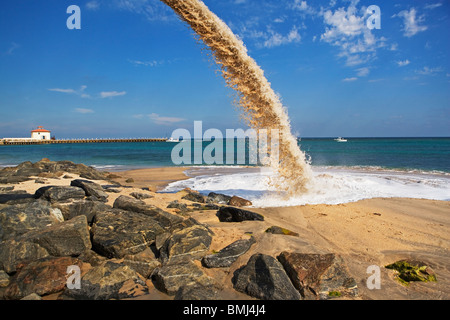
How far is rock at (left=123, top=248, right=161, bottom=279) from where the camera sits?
408 centimetres

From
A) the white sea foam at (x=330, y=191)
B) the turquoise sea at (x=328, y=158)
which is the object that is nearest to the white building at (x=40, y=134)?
the turquoise sea at (x=328, y=158)

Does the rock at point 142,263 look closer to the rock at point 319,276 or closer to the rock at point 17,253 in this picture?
the rock at point 17,253

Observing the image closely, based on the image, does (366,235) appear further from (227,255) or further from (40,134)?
(40,134)

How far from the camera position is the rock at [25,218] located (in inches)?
184

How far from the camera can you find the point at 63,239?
14.1 feet

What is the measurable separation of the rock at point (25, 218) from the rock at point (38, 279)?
117 cm

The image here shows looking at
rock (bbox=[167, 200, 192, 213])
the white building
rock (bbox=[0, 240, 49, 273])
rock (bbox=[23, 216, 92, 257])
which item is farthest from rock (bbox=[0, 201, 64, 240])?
the white building

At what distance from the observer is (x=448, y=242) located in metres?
5.95

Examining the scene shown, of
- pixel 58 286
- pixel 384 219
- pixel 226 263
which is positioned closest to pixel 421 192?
pixel 384 219

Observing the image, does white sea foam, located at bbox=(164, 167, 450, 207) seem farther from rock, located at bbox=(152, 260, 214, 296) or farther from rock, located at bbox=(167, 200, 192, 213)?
rock, located at bbox=(152, 260, 214, 296)

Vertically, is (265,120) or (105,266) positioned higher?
(265,120)

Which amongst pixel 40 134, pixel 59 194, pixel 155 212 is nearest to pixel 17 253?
pixel 155 212

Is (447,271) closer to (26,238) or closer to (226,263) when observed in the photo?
(226,263)
